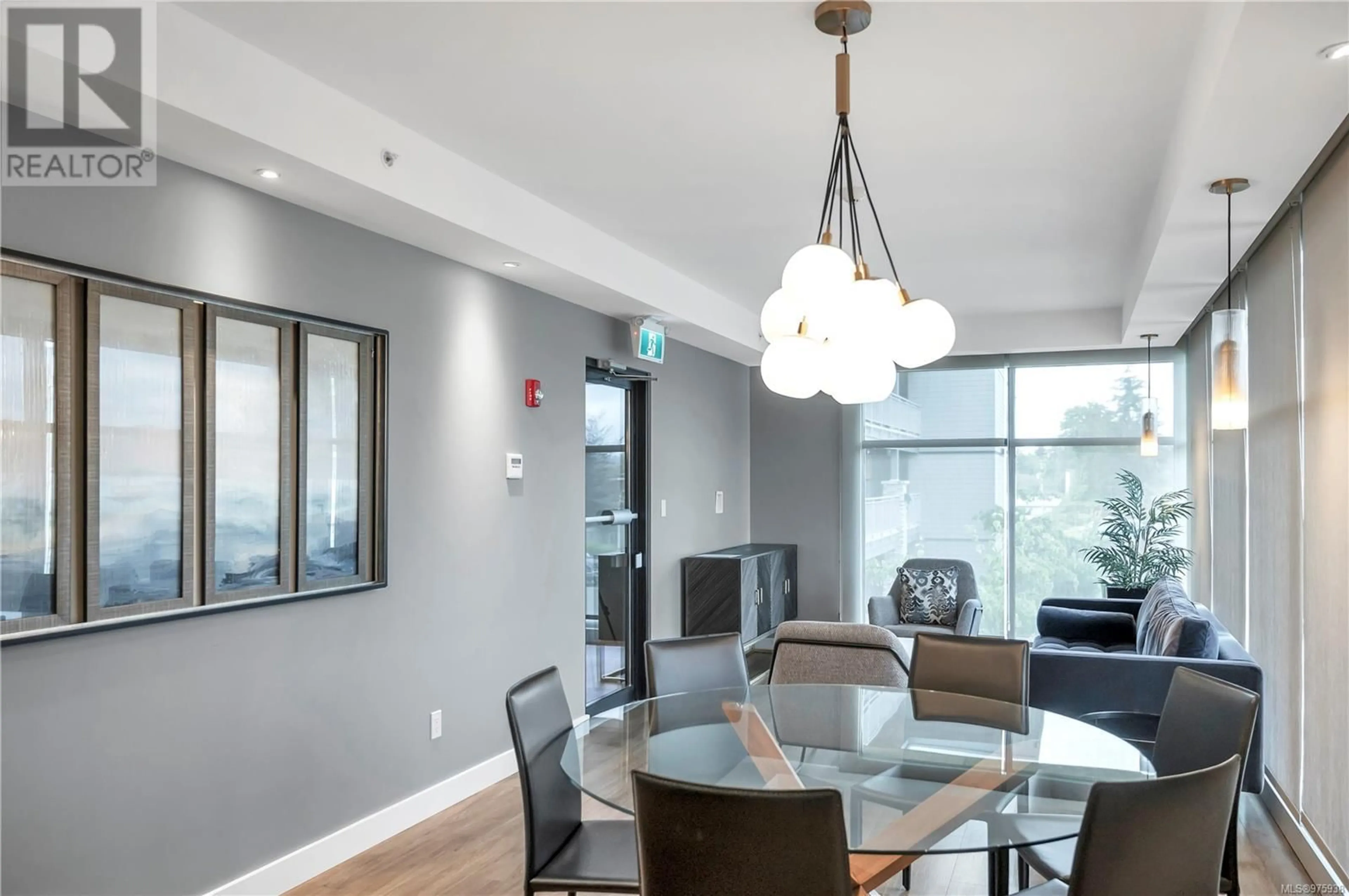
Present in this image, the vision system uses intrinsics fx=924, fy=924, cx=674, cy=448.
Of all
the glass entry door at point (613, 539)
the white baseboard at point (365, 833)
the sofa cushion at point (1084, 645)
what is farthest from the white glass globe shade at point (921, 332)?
the sofa cushion at point (1084, 645)

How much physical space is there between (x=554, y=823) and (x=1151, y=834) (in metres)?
1.40

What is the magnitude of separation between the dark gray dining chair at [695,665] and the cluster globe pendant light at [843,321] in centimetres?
122

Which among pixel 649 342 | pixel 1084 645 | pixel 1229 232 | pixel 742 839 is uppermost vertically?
pixel 1229 232

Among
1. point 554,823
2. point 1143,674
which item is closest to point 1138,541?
point 1143,674

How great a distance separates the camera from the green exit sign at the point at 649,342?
534 centimetres

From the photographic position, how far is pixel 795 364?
2.28 meters

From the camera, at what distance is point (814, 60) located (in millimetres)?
2621

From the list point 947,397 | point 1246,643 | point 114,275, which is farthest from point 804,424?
point 114,275

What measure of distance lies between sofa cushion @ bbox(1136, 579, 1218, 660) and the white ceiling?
1548mm

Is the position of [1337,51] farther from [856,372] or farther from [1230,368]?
[856,372]

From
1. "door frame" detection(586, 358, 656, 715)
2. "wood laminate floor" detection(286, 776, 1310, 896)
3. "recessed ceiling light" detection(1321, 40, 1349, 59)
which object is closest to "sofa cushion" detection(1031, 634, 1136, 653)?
"wood laminate floor" detection(286, 776, 1310, 896)

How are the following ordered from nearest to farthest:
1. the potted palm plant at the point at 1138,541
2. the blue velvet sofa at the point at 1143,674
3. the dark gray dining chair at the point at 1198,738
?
1. the dark gray dining chair at the point at 1198,738
2. the blue velvet sofa at the point at 1143,674
3. the potted palm plant at the point at 1138,541

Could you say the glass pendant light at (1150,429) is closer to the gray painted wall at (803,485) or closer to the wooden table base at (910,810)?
the gray painted wall at (803,485)

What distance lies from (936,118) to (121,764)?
3115 millimetres
